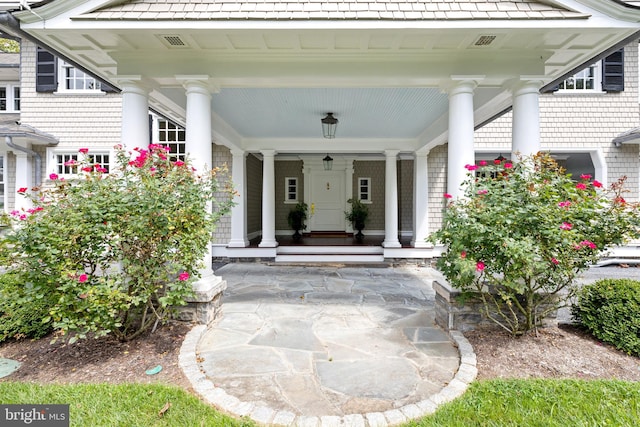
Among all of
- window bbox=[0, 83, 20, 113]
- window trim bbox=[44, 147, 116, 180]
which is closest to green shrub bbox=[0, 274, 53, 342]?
window trim bbox=[44, 147, 116, 180]

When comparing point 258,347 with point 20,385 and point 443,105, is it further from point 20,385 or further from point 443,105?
point 443,105

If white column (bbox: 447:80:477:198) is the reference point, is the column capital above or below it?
above

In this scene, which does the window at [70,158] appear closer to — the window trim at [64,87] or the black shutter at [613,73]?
the window trim at [64,87]

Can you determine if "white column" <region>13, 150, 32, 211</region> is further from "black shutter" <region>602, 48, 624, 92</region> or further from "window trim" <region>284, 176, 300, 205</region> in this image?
"black shutter" <region>602, 48, 624, 92</region>

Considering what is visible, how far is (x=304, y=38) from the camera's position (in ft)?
10.9

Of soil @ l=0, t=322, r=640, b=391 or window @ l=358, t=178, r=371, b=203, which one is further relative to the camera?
window @ l=358, t=178, r=371, b=203

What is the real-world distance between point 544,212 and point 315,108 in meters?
3.81

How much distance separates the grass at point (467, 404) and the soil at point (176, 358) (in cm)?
18

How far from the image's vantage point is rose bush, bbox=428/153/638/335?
2.73 metres

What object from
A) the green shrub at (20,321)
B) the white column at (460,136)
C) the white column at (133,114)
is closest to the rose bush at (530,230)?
the white column at (460,136)

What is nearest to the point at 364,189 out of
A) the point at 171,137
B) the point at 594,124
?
the point at 171,137

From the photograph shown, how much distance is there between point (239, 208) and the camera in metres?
7.92

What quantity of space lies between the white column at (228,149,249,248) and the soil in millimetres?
4720

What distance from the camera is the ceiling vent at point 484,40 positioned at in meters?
3.26
